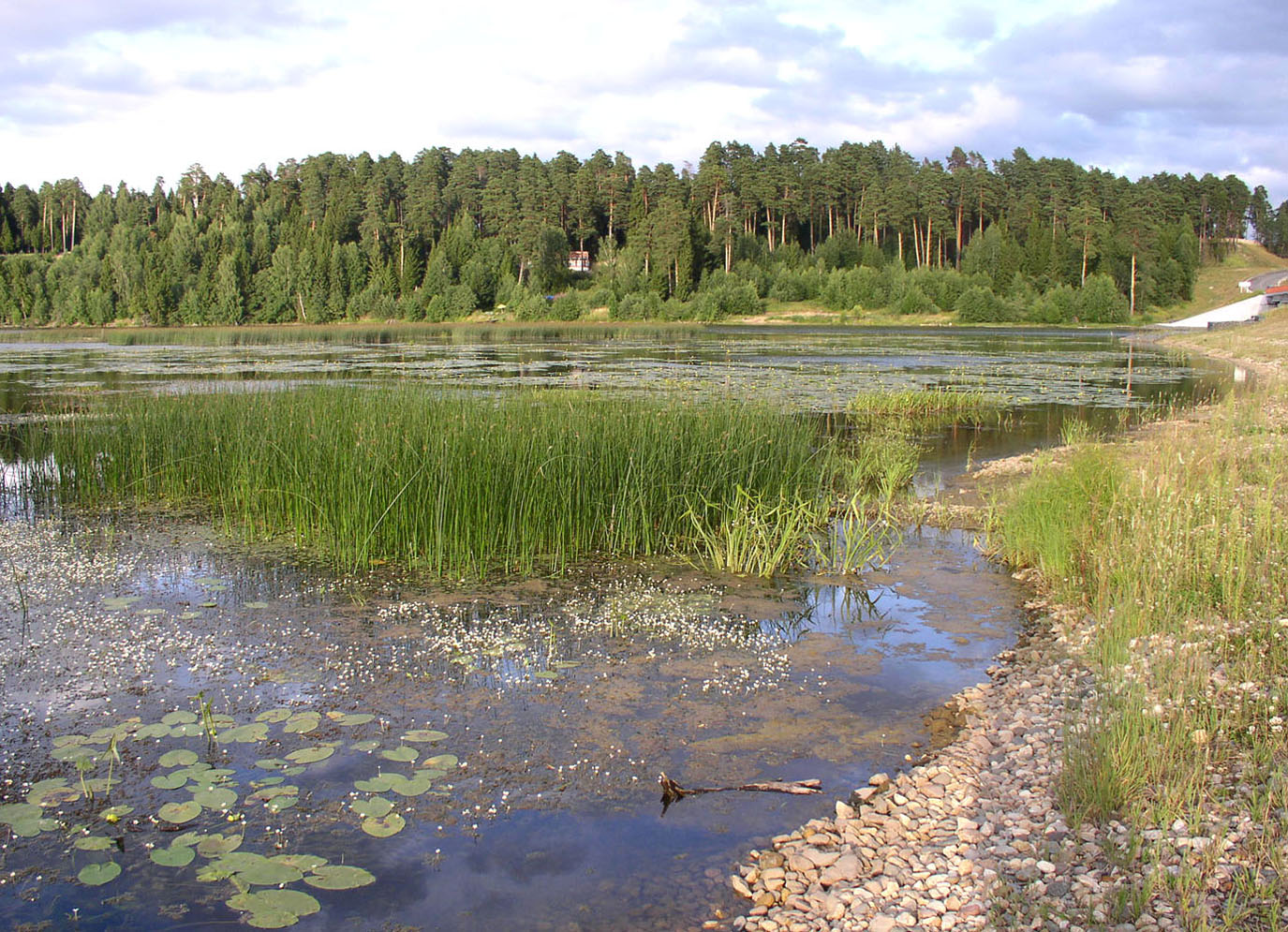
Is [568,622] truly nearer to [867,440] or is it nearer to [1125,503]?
[1125,503]

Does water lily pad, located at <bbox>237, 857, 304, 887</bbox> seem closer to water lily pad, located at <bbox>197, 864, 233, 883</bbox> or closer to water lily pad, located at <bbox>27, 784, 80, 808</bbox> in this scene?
water lily pad, located at <bbox>197, 864, 233, 883</bbox>

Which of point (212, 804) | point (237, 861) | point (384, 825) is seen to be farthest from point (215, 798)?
point (384, 825)

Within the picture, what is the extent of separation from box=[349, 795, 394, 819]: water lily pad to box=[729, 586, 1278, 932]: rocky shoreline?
160 cm

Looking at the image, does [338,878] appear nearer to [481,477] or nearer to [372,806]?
[372,806]

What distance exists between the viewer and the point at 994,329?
66.2 m

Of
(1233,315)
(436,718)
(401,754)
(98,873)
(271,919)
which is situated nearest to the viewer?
(271,919)

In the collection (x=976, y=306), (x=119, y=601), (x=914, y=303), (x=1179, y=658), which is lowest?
(x=119, y=601)

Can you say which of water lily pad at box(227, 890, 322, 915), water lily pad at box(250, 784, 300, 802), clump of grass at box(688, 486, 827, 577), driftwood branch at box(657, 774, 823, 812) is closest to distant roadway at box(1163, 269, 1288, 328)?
clump of grass at box(688, 486, 827, 577)

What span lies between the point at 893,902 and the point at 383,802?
226 cm

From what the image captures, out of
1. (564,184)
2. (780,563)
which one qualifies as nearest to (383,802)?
(780,563)

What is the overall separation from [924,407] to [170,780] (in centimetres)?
1681

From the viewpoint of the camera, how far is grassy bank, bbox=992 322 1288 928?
10.8 ft

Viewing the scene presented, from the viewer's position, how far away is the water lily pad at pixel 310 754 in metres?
4.66

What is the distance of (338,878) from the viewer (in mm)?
3736
